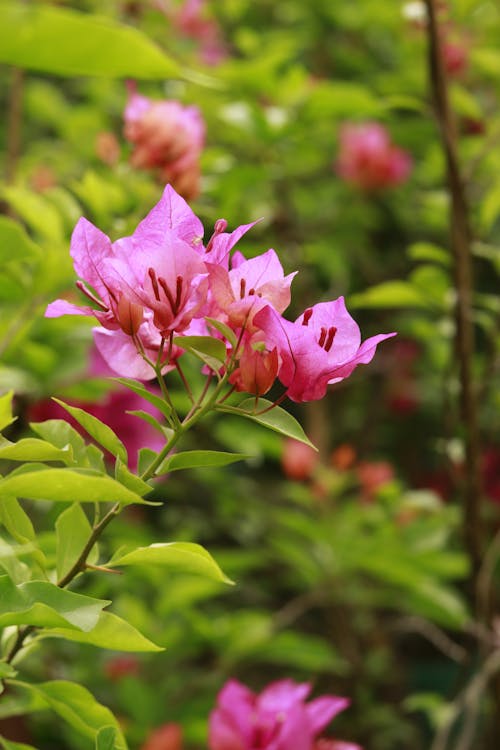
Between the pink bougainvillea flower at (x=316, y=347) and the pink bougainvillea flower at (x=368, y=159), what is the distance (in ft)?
4.48

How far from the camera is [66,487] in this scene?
1.18 ft

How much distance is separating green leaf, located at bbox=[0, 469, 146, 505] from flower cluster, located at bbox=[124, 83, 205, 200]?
529 millimetres

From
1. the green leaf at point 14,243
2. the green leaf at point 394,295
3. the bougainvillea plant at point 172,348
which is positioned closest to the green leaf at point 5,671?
the bougainvillea plant at point 172,348

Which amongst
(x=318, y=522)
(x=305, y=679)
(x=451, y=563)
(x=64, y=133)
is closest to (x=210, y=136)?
(x=64, y=133)

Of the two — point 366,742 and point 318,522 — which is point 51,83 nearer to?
point 318,522

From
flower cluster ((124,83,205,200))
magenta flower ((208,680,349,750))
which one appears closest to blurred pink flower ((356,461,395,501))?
flower cluster ((124,83,205,200))

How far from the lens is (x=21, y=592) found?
0.40m

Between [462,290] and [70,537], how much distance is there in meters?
0.66

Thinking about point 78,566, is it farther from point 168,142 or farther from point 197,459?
point 168,142

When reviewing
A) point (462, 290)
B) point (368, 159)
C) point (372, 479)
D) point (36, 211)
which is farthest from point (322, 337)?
point (368, 159)

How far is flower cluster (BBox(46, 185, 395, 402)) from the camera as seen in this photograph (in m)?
0.40

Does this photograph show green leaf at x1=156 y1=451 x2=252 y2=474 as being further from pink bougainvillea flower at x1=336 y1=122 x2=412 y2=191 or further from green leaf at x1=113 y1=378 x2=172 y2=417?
pink bougainvillea flower at x1=336 y1=122 x2=412 y2=191

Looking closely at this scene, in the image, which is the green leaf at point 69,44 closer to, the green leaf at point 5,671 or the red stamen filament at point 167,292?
the red stamen filament at point 167,292

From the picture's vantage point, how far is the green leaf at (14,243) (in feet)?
1.75
